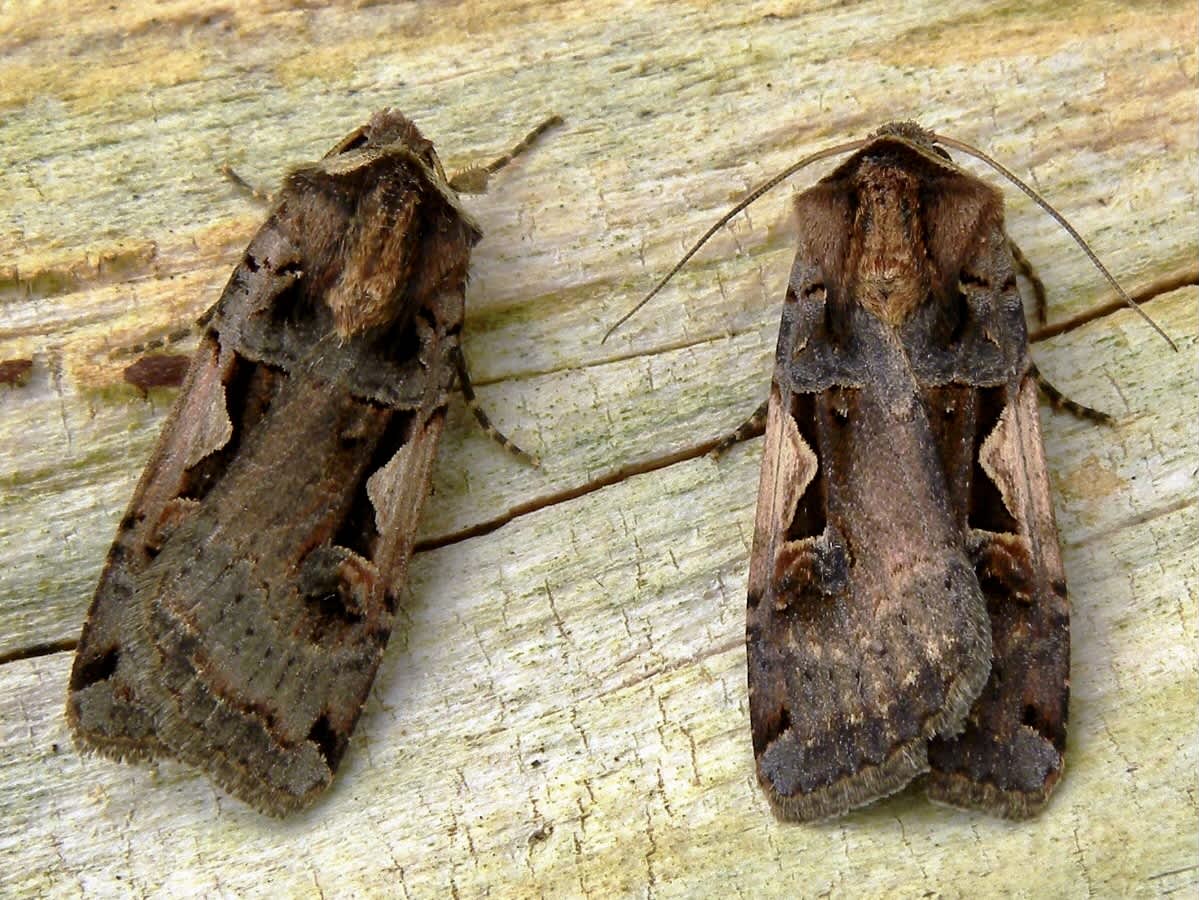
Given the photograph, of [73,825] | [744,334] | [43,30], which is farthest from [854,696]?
[43,30]

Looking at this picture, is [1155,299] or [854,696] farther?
[1155,299]

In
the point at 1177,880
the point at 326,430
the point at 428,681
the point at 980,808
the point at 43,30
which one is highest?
the point at 43,30

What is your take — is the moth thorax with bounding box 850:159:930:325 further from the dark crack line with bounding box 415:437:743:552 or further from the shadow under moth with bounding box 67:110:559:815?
the shadow under moth with bounding box 67:110:559:815

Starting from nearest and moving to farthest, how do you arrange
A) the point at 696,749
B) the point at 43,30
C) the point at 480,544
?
the point at 696,749
the point at 480,544
the point at 43,30

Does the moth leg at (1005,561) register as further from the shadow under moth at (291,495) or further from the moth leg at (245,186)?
the moth leg at (245,186)

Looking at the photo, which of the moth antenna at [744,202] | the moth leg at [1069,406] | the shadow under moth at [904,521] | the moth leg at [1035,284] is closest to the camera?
the shadow under moth at [904,521]

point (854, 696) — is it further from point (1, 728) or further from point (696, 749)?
point (1, 728)

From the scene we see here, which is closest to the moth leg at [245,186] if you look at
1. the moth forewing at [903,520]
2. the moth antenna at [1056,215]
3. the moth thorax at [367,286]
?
the moth thorax at [367,286]
